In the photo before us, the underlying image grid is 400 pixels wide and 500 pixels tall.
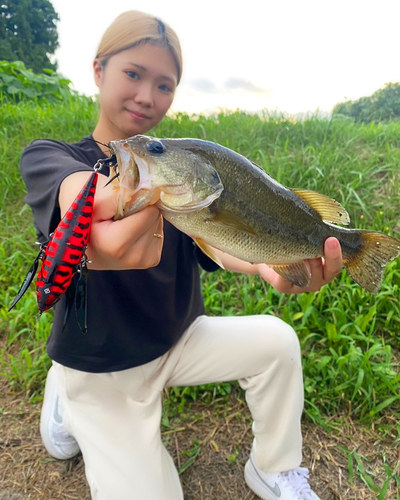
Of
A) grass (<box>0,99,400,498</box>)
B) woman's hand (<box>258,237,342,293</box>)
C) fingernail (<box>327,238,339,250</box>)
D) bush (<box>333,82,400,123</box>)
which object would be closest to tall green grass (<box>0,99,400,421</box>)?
grass (<box>0,99,400,498</box>)

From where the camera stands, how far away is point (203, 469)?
2330 millimetres

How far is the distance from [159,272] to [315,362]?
154cm

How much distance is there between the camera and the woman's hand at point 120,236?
1183 mm

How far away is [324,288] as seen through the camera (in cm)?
314

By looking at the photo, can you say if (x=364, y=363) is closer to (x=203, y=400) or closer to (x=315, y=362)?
(x=315, y=362)

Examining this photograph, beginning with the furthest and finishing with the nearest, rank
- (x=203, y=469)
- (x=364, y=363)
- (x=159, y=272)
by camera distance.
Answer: (x=364, y=363) → (x=203, y=469) → (x=159, y=272)

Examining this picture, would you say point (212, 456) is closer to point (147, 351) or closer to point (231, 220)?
point (147, 351)

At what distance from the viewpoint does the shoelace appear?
2108 millimetres

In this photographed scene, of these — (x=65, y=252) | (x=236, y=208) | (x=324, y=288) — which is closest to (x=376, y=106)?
(x=324, y=288)

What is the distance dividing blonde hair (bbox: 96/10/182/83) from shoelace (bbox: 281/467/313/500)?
2756mm

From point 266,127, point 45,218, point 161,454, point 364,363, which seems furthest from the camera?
point 266,127

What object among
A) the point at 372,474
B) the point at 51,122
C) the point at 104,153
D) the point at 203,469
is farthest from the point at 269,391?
the point at 51,122

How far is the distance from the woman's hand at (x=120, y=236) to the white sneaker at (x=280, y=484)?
1.71 m

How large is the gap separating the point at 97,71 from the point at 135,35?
41 cm
